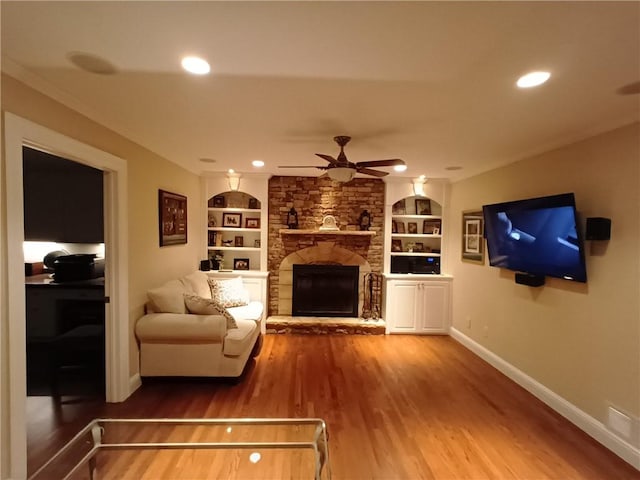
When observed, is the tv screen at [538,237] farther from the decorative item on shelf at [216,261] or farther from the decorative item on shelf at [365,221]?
the decorative item on shelf at [216,261]

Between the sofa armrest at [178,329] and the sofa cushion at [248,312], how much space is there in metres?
0.63

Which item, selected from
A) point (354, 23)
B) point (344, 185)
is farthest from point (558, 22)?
point (344, 185)

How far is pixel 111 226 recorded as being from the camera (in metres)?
2.67

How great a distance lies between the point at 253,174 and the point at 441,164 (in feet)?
9.00

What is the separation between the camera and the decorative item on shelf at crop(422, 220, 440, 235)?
16.8ft

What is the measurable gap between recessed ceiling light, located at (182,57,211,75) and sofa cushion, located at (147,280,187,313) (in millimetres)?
2247

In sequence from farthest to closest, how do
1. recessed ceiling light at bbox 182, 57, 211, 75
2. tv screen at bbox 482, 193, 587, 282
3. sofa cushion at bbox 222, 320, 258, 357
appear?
sofa cushion at bbox 222, 320, 258, 357, tv screen at bbox 482, 193, 587, 282, recessed ceiling light at bbox 182, 57, 211, 75

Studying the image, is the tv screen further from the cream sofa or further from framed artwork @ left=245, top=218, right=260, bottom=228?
framed artwork @ left=245, top=218, right=260, bottom=228

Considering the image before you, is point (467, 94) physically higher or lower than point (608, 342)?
higher

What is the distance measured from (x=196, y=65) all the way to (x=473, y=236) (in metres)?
3.92

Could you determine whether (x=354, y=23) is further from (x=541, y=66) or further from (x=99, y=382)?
(x=99, y=382)

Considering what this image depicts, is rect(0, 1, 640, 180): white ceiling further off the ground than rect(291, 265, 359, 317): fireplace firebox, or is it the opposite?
rect(0, 1, 640, 180): white ceiling

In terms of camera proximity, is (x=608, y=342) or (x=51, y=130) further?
(x=608, y=342)

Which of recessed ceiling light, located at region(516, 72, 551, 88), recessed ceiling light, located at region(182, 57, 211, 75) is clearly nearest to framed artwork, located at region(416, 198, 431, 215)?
recessed ceiling light, located at region(516, 72, 551, 88)
